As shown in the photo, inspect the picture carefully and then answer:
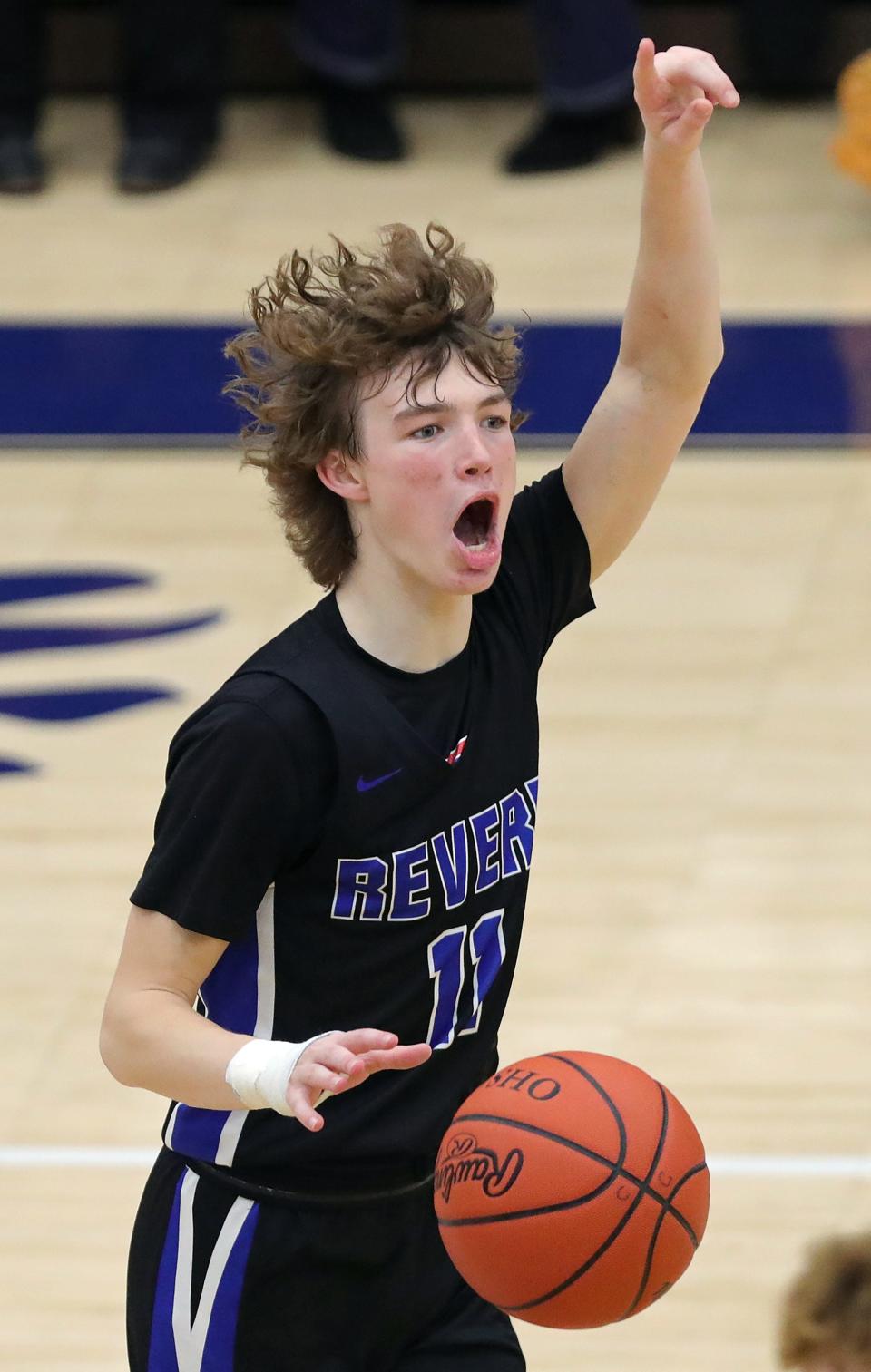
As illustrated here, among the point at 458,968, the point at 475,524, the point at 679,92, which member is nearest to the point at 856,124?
the point at 679,92

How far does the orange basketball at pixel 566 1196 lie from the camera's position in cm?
262

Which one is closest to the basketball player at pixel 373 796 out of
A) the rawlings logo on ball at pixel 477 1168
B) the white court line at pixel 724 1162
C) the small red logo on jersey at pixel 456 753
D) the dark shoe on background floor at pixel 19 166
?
the small red logo on jersey at pixel 456 753

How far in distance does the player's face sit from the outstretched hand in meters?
0.61

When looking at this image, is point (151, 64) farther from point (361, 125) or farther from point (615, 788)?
point (615, 788)

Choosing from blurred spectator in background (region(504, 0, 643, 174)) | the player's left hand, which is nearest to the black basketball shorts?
the player's left hand

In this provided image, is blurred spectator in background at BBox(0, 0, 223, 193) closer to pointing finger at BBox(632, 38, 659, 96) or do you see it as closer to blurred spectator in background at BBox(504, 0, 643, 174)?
blurred spectator in background at BBox(504, 0, 643, 174)

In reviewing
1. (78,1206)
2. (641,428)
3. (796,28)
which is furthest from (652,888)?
(796,28)

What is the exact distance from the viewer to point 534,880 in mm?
5184

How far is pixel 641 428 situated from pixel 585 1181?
981 mm

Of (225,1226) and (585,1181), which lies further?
(225,1226)

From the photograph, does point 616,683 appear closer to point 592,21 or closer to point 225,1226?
point 225,1226

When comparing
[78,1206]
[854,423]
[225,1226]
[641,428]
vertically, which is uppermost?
[641,428]

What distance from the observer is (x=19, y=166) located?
9.52 meters

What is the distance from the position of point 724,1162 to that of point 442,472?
2.10 metres
